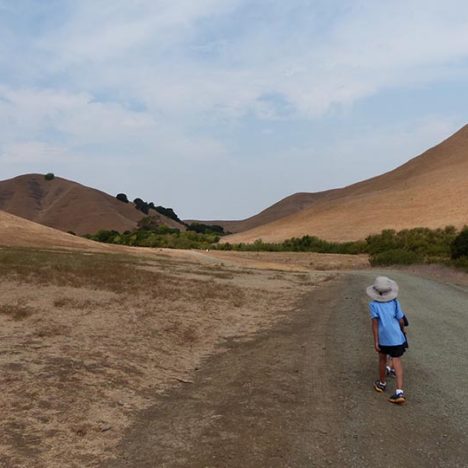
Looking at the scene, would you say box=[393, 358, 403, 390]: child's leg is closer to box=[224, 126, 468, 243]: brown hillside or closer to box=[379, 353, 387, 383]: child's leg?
box=[379, 353, 387, 383]: child's leg

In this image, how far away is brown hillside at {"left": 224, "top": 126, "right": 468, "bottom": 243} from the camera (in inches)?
3442

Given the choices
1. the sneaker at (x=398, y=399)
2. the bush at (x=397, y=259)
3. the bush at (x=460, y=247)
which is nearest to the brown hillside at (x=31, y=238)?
the bush at (x=397, y=259)

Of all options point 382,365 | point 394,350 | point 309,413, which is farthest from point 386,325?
point 309,413

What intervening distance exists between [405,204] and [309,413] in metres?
97.9

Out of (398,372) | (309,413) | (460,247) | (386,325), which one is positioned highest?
(460,247)

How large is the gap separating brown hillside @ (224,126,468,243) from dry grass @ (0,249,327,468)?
65325mm

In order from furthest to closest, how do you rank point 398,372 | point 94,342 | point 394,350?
point 94,342, point 394,350, point 398,372

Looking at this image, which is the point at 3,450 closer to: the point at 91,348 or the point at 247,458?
the point at 247,458

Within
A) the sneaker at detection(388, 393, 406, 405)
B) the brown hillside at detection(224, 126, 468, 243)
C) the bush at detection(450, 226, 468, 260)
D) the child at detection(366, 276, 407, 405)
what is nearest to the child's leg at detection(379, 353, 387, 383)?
the child at detection(366, 276, 407, 405)

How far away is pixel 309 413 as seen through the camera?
7.33 meters

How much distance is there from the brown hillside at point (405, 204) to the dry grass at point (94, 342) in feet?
214

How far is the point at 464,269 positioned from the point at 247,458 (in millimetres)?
31485

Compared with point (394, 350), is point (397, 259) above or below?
above

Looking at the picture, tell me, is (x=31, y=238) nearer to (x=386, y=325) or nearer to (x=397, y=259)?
(x=397, y=259)
